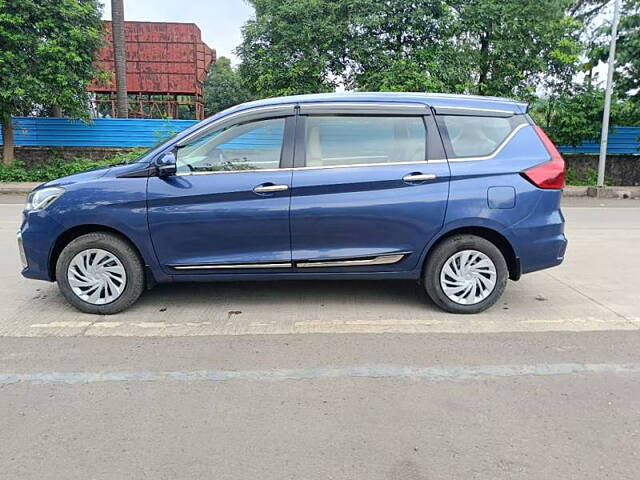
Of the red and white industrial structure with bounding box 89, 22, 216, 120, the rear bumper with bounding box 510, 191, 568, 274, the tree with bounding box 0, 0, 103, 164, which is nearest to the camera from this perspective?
the rear bumper with bounding box 510, 191, 568, 274

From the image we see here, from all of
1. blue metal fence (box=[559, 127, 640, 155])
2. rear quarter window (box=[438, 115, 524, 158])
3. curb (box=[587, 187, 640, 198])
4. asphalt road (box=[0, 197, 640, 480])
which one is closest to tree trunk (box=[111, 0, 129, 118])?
asphalt road (box=[0, 197, 640, 480])

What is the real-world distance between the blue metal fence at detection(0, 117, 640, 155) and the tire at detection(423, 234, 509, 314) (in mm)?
13868

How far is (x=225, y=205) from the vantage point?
173 inches

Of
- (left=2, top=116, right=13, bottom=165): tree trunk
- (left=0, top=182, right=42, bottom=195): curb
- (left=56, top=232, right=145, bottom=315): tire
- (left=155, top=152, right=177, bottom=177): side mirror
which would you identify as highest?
(left=2, top=116, right=13, bottom=165): tree trunk

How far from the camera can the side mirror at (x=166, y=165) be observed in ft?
14.3

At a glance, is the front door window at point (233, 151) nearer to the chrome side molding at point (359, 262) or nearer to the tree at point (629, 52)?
the chrome side molding at point (359, 262)

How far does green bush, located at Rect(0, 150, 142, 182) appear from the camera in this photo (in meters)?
16.0

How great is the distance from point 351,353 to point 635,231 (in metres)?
7.55

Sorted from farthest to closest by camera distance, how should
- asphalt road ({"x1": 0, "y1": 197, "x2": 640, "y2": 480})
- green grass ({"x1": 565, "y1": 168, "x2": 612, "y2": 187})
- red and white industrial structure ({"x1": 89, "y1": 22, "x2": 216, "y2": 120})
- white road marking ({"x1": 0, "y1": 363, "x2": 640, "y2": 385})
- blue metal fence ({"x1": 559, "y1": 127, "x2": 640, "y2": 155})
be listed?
red and white industrial structure ({"x1": 89, "y1": 22, "x2": 216, "y2": 120}) < green grass ({"x1": 565, "y1": 168, "x2": 612, "y2": 187}) < blue metal fence ({"x1": 559, "y1": 127, "x2": 640, "y2": 155}) < white road marking ({"x1": 0, "y1": 363, "x2": 640, "y2": 385}) < asphalt road ({"x1": 0, "y1": 197, "x2": 640, "y2": 480})

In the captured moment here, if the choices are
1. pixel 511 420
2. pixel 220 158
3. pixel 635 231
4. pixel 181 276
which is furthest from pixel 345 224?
pixel 635 231

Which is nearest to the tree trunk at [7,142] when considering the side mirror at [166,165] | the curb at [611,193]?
the side mirror at [166,165]

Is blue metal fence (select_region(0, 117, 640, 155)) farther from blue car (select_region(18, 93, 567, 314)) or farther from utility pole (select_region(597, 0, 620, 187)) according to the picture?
blue car (select_region(18, 93, 567, 314))

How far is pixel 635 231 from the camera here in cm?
916

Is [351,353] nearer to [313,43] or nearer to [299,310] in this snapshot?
[299,310]
